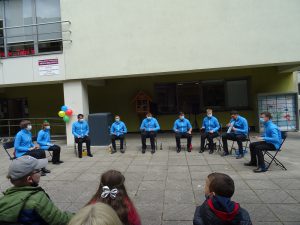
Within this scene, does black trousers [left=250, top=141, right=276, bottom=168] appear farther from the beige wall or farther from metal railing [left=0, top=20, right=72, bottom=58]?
metal railing [left=0, top=20, right=72, bottom=58]

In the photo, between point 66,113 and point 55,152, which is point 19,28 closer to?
point 66,113

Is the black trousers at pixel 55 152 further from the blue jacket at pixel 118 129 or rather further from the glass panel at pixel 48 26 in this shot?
the glass panel at pixel 48 26

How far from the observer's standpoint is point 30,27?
12.3 metres

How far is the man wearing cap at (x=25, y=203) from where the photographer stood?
7.47 feet

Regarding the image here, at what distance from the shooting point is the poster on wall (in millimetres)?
13484

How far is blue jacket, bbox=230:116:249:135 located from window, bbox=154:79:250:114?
246 inches

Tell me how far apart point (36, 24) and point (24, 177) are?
10.8m

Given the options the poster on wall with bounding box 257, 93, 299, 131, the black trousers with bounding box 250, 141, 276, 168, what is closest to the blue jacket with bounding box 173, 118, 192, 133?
the black trousers with bounding box 250, 141, 276, 168

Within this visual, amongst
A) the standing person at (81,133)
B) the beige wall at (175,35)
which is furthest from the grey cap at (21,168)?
the beige wall at (175,35)

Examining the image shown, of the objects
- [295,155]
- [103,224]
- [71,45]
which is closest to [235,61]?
[295,155]

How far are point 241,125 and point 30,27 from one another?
9.08 metres

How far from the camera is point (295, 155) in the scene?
8766 millimetres

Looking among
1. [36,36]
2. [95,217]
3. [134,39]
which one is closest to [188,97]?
[134,39]

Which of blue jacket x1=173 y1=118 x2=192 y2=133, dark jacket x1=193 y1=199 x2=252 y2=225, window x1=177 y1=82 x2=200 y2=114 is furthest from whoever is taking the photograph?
window x1=177 y1=82 x2=200 y2=114
